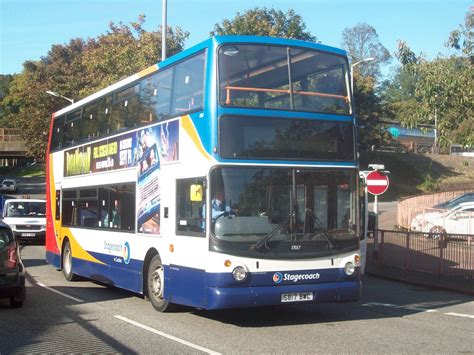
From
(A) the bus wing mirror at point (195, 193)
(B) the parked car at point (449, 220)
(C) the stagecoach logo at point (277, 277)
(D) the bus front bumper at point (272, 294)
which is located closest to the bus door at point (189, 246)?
(A) the bus wing mirror at point (195, 193)

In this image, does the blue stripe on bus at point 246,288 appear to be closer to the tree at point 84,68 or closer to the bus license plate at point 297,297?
the bus license plate at point 297,297

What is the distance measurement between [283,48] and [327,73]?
857 millimetres

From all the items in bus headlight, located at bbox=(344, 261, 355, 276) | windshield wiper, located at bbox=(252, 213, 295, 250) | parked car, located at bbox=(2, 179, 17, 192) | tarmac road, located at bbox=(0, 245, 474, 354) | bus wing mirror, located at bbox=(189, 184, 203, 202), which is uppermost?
parked car, located at bbox=(2, 179, 17, 192)

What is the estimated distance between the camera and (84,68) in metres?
55.3

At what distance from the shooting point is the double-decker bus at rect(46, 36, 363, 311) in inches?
340

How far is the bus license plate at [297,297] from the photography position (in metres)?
8.80

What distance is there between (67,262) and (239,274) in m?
7.90

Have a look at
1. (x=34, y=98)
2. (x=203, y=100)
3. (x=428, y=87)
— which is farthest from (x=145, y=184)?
(x=34, y=98)

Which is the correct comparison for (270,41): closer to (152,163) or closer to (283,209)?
(283,209)

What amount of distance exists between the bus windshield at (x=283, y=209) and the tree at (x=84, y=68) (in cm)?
2586

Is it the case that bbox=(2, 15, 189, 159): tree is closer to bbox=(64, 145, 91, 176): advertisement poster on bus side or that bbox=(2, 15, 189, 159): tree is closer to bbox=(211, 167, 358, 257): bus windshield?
bbox=(64, 145, 91, 176): advertisement poster on bus side

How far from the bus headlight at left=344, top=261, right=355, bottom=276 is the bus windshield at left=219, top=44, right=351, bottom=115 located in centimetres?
238

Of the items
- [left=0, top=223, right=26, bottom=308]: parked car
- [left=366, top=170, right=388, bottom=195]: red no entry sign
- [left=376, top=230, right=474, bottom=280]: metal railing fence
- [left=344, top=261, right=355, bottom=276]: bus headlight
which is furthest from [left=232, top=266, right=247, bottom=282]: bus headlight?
[left=366, top=170, right=388, bottom=195]: red no entry sign

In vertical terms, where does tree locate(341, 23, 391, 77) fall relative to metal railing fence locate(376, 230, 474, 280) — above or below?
above
